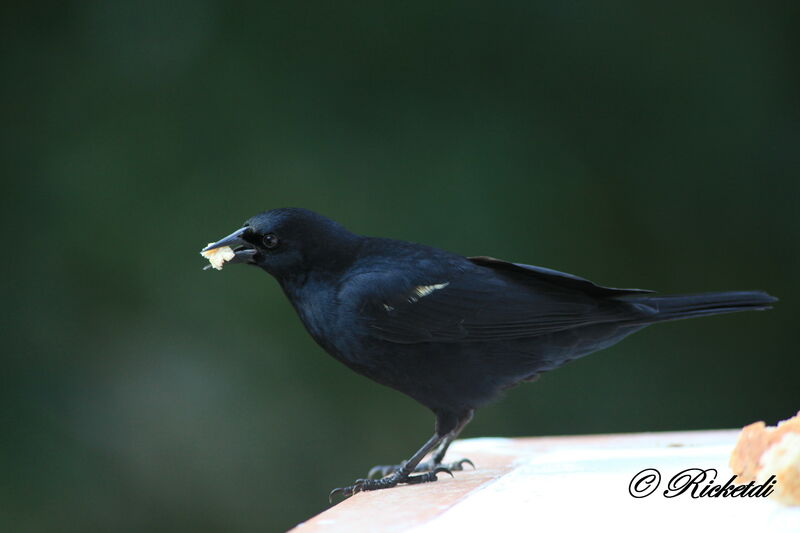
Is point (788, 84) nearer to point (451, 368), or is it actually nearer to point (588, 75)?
point (588, 75)

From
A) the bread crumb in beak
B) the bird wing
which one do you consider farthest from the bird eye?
the bird wing

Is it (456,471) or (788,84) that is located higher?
(788,84)

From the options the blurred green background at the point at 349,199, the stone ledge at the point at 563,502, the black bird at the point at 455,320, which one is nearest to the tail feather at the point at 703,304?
the black bird at the point at 455,320

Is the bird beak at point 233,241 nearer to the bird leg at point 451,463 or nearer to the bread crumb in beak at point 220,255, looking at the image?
the bread crumb in beak at point 220,255

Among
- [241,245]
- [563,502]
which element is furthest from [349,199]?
[563,502]

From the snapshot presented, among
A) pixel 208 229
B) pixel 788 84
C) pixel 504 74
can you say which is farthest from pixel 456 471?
Result: pixel 788 84
